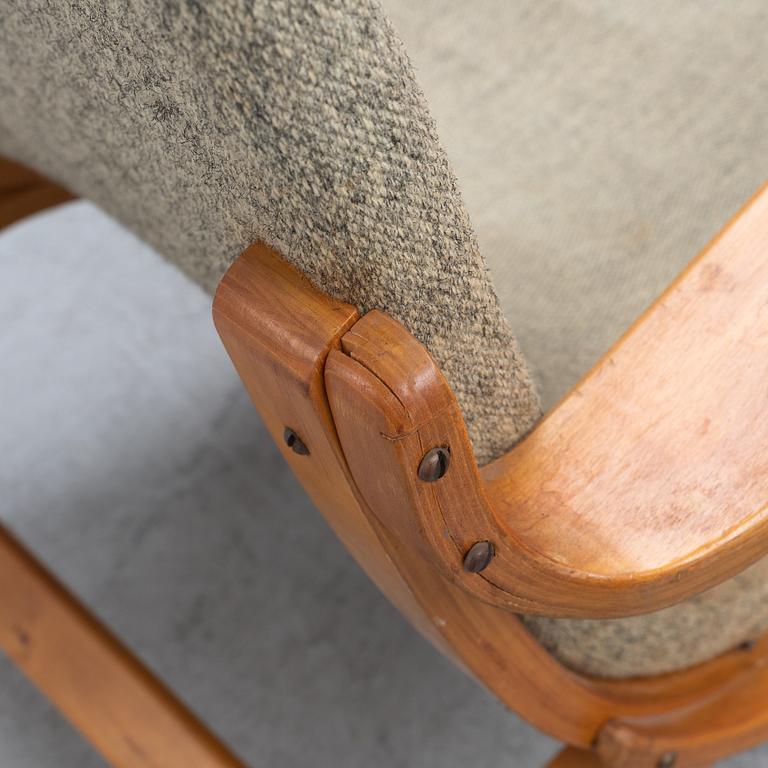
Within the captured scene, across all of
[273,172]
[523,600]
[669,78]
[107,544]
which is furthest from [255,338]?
[107,544]

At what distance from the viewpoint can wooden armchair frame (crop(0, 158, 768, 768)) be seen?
15.3 inches

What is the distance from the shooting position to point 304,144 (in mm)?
345

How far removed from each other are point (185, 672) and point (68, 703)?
0.21 m

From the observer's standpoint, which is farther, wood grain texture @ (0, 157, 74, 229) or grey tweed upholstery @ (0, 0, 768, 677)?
wood grain texture @ (0, 157, 74, 229)

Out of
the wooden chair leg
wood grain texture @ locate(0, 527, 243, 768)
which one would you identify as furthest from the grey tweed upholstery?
wood grain texture @ locate(0, 527, 243, 768)

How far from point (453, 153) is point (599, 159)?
11 cm

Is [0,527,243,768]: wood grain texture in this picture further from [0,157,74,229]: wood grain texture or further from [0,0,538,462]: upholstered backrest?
[0,0,538,462]: upholstered backrest

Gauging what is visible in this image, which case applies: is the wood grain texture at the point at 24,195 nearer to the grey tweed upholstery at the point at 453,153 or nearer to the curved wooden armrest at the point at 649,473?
the grey tweed upholstery at the point at 453,153

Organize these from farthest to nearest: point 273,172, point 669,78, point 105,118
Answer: point 669,78 < point 105,118 < point 273,172

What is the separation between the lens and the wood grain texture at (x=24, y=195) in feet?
3.35

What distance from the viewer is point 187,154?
416mm

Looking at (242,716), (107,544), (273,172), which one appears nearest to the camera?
(273,172)

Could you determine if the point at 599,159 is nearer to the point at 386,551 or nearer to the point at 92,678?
the point at 386,551

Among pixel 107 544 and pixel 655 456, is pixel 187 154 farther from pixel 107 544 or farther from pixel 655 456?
pixel 107 544
